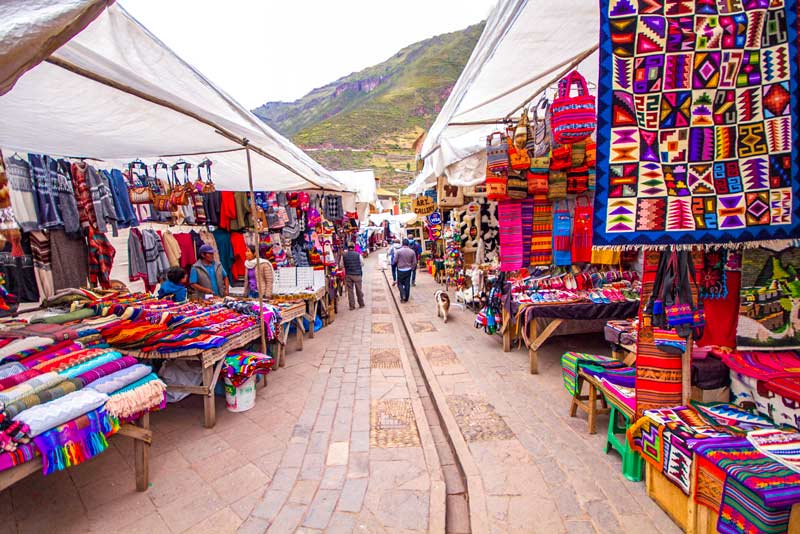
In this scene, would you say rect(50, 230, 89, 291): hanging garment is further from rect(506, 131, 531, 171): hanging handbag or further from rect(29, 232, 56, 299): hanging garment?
rect(506, 131, 531, 171): hanging handbag

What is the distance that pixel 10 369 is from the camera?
95.4 inches

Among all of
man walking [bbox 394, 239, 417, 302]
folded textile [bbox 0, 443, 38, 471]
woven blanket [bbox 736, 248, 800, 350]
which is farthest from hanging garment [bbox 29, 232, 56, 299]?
woven blanket [bbox 736, 248, 800, 350]

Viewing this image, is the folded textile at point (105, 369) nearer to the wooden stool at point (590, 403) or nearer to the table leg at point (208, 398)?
the table leg at point (208, 398)

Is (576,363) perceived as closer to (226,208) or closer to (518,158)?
(518,158)

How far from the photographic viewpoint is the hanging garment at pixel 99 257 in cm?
480

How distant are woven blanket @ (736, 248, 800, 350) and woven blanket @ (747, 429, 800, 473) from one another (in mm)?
745

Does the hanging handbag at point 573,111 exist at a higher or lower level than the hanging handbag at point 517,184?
higher

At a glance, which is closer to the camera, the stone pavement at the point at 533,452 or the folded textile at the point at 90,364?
the stone pavement at the point at 533,452

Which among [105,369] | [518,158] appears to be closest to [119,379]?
[105,369]

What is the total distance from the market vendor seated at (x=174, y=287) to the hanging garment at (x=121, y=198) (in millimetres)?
898

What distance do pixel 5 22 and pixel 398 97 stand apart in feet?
241

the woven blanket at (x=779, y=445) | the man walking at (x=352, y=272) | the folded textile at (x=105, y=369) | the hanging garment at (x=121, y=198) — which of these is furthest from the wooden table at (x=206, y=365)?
the man walking at (x=352, y=272)

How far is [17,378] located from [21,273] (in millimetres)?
2877

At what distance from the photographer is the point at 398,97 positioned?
67.9m
